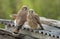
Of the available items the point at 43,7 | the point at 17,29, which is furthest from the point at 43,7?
the point at 17,29

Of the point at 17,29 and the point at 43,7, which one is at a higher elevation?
the point at 43,7

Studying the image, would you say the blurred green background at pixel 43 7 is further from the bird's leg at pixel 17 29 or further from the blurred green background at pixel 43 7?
the bird's leg at pixel 17 29

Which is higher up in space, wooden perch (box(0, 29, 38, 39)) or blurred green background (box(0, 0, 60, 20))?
blurred green background (box(0, 0, 60, 20))

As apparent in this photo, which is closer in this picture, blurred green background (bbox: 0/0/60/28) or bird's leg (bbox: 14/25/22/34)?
bird's leg (bbox: 14/25/22/34)

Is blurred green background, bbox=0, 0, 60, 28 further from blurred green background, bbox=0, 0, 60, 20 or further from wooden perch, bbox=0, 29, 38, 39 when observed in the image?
wooden perch, bbox=0, 29, 38, 39

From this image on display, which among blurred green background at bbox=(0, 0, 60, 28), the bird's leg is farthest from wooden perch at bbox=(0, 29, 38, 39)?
blurred green background at bbox=(0, 0, 60, 28)

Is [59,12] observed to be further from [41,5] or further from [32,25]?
[32,25]

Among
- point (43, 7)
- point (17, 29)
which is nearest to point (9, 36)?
point (17, 29)

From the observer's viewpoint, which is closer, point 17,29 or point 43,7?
point 17,29

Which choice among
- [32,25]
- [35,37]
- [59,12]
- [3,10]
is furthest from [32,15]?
[3,10]

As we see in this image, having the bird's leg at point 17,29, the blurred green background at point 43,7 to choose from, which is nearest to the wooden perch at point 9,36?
the bird's leg at point 17,29

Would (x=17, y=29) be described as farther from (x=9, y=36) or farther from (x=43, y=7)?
Result: (x=43, y=7)

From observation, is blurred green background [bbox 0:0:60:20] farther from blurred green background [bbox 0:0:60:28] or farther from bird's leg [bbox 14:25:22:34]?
bird's leg [bbox 14:25:22:34]

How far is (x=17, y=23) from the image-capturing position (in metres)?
3.96
